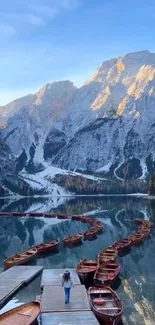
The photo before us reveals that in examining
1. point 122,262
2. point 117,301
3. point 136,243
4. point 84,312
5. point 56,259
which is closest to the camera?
point 84,312

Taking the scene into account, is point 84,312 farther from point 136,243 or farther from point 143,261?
point 136,243

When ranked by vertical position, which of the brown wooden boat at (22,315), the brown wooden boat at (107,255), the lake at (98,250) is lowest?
the lake at (98,250)

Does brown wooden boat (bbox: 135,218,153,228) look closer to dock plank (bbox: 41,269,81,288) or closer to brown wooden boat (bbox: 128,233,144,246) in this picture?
brown wooden boat (bbox: 128,233,144,246)

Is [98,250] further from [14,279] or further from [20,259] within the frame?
[14,279]

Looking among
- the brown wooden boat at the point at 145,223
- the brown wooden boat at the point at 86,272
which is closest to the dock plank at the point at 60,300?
the brown wooden boat at the point at 86,272

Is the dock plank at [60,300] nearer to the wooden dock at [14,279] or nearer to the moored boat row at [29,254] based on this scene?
the wooden dock at [14,279]

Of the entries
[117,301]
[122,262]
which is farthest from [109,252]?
[117,301]
